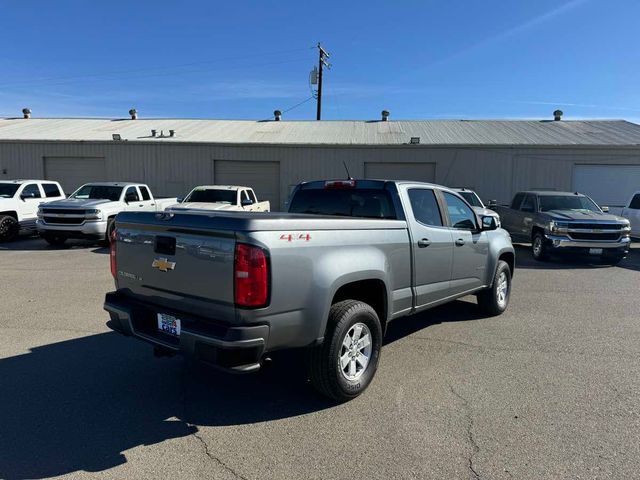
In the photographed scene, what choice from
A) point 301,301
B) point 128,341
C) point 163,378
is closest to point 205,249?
point 301,301

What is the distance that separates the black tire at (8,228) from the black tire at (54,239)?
127cm

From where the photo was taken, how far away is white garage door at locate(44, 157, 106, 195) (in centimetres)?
2139

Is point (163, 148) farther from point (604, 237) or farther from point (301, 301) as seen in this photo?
point (301, 301)

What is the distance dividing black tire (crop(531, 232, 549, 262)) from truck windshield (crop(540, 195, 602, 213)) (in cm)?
82

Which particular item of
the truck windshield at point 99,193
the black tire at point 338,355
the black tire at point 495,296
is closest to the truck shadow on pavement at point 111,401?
the black tire at point 338,355

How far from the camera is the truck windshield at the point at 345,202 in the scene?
4.82 m

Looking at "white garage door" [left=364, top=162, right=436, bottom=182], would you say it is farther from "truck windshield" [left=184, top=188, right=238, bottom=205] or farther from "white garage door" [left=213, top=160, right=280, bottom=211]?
"truck windshield" [left=184, top=188, right=238, bottom=205]

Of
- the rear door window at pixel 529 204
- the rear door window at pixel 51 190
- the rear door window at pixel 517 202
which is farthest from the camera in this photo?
the rear door window at pixel 51 190

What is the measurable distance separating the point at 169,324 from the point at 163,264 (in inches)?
18.3

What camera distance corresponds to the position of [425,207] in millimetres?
5086

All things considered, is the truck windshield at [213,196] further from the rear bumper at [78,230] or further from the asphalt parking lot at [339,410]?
the asphalt parking lot at [339,410]

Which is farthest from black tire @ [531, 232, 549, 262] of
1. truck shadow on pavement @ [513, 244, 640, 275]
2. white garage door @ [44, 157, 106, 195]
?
white garage door @ [44, 157, 106, 195]

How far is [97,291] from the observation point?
305 inches

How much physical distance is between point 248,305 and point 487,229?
3862 millimetres
